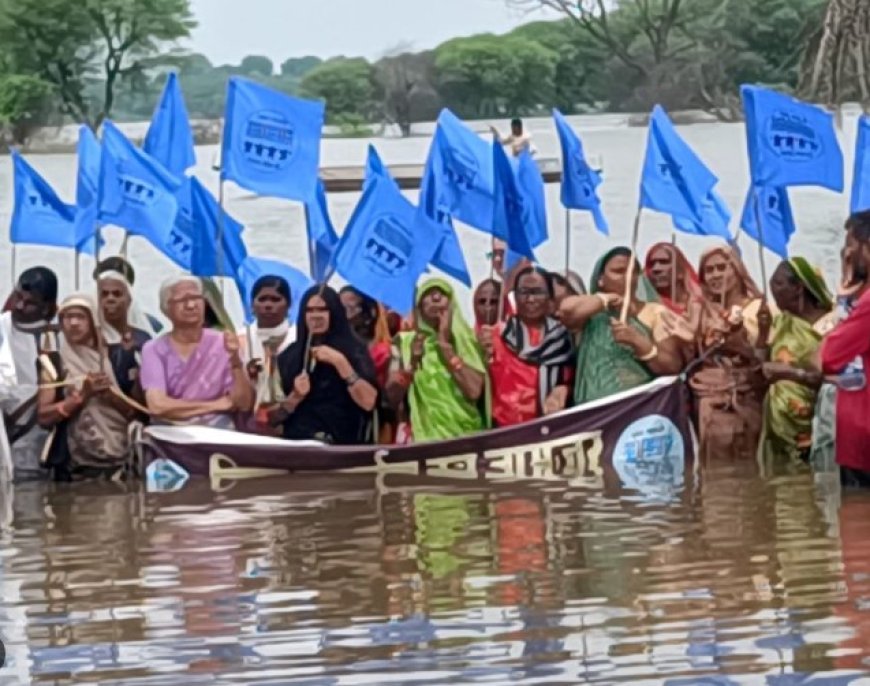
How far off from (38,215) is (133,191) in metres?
1.53

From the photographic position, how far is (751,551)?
1076 cm

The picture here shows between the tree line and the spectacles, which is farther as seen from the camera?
the tree line

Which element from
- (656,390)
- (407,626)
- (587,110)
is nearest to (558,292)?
(656,390)

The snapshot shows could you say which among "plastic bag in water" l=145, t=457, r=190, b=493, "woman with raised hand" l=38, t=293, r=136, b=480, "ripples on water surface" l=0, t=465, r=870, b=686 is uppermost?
"woman with raised hand" l=38, t=293, r=136, b=480

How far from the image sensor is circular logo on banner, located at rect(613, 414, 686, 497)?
1350cm

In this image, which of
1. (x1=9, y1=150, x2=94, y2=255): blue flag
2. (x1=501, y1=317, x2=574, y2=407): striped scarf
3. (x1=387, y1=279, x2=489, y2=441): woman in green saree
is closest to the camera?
(x1=501, y1=317, x2=574, y2=407): striped scarf

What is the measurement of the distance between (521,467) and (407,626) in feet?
14.2

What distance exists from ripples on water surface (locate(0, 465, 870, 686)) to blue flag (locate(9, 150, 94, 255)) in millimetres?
2413

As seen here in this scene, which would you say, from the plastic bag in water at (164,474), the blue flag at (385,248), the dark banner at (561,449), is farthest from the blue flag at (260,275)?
the dark banner at (561,449)

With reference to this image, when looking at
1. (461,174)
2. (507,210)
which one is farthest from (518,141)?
(507,210)

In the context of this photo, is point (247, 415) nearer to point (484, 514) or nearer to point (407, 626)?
point (484, 514)

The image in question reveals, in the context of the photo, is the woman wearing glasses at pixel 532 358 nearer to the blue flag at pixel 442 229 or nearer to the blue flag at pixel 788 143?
the blue flag at pixel 442 229

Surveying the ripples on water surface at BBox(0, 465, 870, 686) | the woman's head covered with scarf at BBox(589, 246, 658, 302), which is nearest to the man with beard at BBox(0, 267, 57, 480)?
the ripples on water surface at BBox(0, 465, 870, 686)

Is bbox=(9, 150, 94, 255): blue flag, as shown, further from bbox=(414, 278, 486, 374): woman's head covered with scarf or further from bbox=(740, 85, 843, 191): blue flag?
bbox=(740, 85, 843, 191): blue flag
